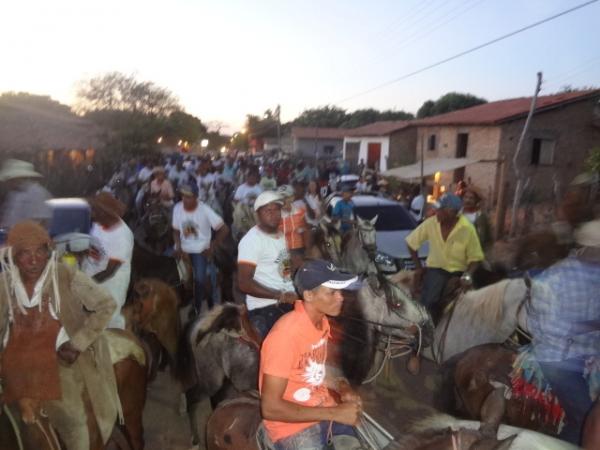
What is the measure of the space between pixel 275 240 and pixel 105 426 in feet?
6.40

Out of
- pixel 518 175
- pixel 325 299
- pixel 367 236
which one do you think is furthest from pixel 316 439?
pixel 518 175

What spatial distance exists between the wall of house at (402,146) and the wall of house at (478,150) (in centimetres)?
521

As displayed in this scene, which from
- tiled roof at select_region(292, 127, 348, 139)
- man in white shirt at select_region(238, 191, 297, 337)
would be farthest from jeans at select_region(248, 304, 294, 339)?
tiled roof at select_region(292, 127, 348, 139)

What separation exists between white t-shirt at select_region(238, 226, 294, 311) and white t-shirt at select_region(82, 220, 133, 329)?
115cm

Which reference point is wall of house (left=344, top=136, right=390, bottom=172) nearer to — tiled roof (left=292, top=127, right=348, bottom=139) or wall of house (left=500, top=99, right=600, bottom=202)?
wall of house (left=500, top=99, right=600, bottom=202)

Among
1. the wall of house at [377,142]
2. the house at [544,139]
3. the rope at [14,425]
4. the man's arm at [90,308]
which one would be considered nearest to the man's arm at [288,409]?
the man's arm at [90,308]

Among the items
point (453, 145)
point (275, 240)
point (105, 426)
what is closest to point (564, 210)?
point (275, 240)

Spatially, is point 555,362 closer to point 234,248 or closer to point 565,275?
point 565,275

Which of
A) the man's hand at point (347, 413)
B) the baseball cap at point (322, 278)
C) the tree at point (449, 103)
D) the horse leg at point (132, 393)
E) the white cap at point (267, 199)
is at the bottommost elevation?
the horse leg at point (132, 393)

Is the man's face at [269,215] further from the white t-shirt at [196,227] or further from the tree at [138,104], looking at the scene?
the tree at [138,104]

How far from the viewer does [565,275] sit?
3303mm

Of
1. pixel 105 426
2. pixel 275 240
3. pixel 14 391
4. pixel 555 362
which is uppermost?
pixel 275 240

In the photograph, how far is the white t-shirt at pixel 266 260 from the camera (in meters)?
4.46

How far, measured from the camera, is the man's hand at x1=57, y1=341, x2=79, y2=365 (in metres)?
3.44
